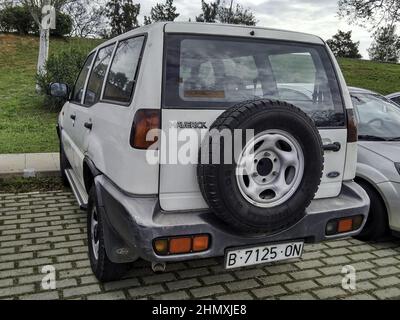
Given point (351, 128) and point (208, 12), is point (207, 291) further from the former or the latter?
point (208, 12)

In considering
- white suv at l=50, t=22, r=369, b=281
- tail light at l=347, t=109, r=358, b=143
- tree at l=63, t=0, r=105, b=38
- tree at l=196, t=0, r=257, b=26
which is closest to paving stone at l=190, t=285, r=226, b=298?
white suv at l=50, t=22, r=369, b=281

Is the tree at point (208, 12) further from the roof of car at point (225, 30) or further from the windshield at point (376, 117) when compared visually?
the roof of car at point (225, 30)

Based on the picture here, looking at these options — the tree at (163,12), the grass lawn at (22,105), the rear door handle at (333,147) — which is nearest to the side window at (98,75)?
the rear door handle at (333,147)

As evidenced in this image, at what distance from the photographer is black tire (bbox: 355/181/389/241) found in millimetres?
4230

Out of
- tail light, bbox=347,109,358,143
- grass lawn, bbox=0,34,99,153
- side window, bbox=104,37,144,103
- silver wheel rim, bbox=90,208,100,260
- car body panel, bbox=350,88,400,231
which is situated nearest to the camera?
side window, bbox=104,37,144,103

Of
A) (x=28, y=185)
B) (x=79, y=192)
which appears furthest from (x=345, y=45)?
(x=79, y=192)

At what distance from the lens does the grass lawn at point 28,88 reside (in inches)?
332

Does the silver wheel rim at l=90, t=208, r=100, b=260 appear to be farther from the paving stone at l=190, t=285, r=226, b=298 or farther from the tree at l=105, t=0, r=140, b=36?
the tree at l=105, t=0, r=140, b=36

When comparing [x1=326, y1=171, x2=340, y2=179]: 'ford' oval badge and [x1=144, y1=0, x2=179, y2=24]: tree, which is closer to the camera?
[x1=326, y1=171, x2=340, y2=179]: 'ford' oval badge

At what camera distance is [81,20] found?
1969 centimetres

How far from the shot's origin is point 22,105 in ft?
41.0

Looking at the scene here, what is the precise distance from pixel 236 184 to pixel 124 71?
4.01 feet

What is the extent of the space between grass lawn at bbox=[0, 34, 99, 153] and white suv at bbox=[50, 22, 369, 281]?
5.40 metres
